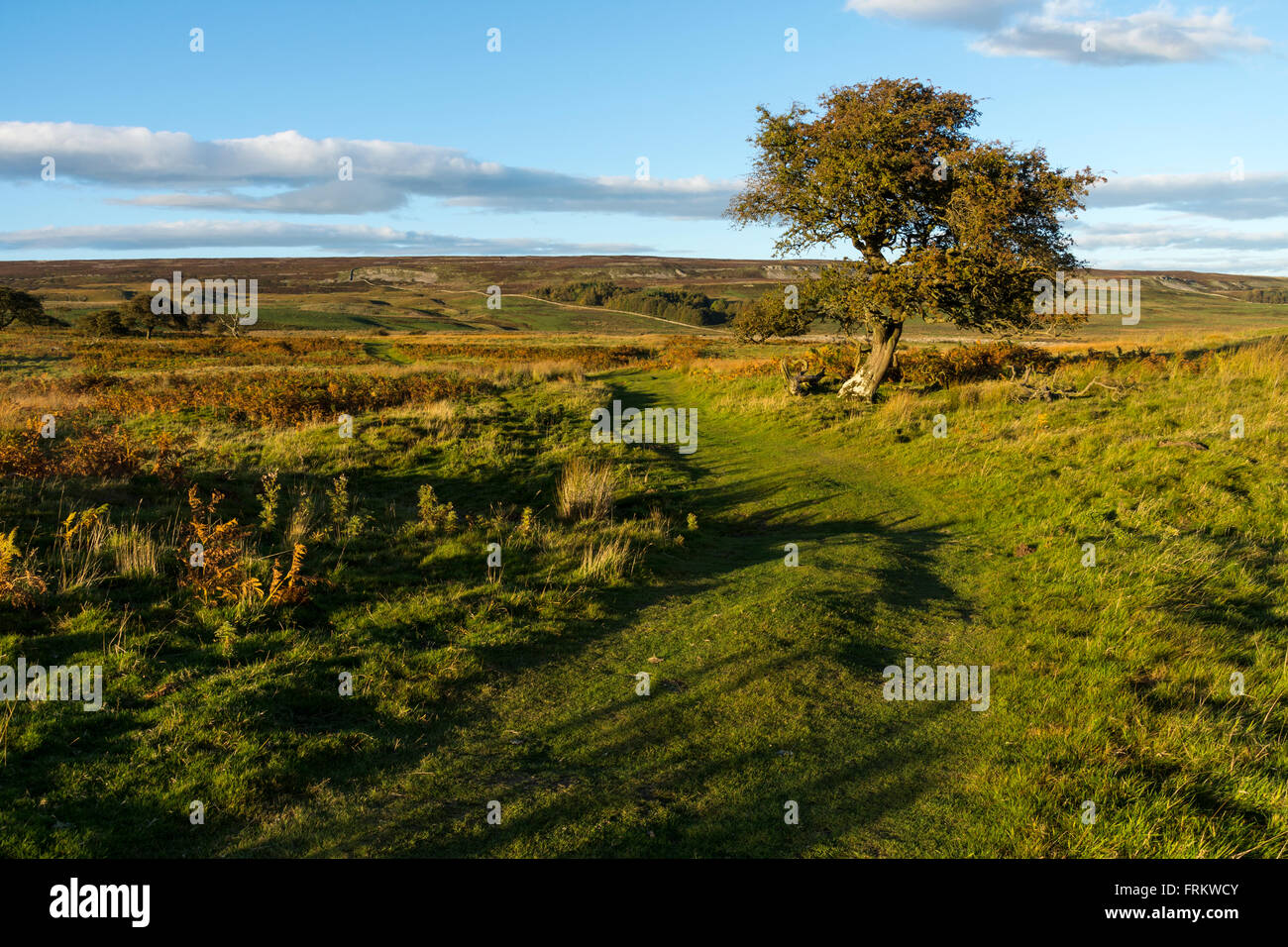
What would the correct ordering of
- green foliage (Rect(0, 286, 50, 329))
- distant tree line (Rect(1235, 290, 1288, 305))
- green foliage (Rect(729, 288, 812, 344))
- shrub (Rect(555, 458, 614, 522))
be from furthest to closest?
1. distant tree line (Rect(1235, 290, 1288, 305))
2. green foliage (Rect(0, 286, 50, 329))
3. green foliage (Rect(729, 288, 812, 344))
4. shrub (Rect(555, 458, 614, 522))

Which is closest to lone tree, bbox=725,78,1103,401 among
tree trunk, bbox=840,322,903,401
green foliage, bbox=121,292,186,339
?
tree trunk, bbox=840,322,903,401

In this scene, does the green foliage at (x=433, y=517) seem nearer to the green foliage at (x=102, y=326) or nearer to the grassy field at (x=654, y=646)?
the grassy field at (x=654, y=646)

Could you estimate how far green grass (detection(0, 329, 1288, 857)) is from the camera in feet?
14.7

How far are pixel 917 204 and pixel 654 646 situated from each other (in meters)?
17.0

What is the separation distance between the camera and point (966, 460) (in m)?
15.0

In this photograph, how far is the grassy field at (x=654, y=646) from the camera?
4.53 m

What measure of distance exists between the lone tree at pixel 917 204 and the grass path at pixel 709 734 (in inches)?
441

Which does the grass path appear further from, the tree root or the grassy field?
the tree root

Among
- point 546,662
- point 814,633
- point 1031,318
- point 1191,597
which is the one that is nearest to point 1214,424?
point 1031,318

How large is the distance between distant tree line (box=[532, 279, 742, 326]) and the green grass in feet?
312

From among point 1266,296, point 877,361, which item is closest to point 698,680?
point 877,361

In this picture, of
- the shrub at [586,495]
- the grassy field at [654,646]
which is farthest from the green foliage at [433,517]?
the shrub at [586,495]
